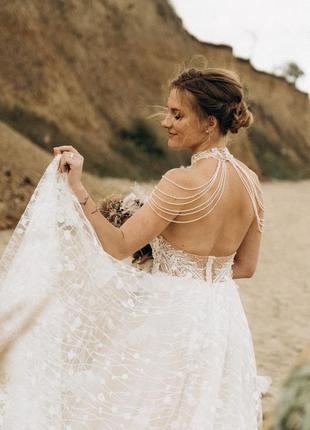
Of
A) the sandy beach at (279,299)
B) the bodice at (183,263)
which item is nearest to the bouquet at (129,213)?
the bodice at (183,263)

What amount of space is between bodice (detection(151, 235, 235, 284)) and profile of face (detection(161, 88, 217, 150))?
1.19 ft

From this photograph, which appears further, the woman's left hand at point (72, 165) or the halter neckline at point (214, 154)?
the halter neckline at point (214, 154)

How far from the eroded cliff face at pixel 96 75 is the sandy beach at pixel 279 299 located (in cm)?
526

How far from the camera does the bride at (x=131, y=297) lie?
2184 millimetres

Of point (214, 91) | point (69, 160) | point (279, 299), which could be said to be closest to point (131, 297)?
point (69, 160)

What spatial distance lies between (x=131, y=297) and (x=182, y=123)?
25.1 inches

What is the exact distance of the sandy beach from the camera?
632 centimetres

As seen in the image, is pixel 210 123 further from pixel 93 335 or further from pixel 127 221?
pixel 93 335

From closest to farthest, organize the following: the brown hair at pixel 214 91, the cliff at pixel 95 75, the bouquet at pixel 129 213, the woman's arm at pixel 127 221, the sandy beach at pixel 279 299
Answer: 1. the woman's arm at pixel 127 221
2. the brown hair at pixel 214 91
3. the bouquet at pixel 129 213
4. the sandy beach at pixel 279 299
5. the cliff at pixel 95 75

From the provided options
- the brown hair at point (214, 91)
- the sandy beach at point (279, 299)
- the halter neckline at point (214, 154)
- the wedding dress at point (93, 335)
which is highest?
the sandy beach at point (279, 299)

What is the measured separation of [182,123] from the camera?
2324 millimetres

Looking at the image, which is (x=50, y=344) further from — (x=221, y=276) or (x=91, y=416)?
(x=221, y=276)

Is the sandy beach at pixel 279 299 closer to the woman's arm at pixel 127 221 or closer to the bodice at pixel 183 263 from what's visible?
the bodice at pixel 183 263

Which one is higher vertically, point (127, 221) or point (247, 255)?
point (247, 255)
